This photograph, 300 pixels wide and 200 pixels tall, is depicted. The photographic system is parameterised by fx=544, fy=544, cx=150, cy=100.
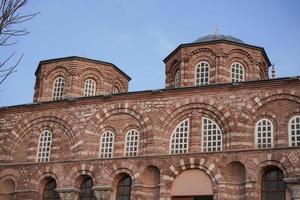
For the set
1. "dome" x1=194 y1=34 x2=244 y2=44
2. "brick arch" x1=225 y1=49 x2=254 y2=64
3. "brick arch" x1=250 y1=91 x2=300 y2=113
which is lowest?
"brick arch" x1=250 y1=91 x2=300 y2=113

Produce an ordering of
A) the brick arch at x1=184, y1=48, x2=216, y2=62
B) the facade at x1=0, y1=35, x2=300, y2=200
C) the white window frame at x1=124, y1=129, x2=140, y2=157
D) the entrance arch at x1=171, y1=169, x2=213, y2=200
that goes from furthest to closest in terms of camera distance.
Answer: the brick arch at x1=184, y1=48, x2=216, y2=62 < the white window frame at x1=124, y1=129, x2=140, y2=157 < the entrance arch at x1=171, y1=169, x2=213, y2=200 < the facade at x1=0, y1=35, x2=300, y2=200

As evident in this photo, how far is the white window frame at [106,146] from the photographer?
84.5ft

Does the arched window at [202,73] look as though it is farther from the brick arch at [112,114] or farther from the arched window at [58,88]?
the arched window at [58,88]

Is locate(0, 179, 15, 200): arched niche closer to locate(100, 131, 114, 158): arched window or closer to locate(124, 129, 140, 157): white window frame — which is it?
locate(100, 131, 114, 158): arched window

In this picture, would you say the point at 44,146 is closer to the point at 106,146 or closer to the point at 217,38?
the point at 106,146

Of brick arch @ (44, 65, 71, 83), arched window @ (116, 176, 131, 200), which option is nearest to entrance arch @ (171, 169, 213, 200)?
arched window @ (116, 176, 131, 200)

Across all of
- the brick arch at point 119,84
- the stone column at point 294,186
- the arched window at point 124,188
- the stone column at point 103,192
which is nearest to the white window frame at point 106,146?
the arched window at point 124,188

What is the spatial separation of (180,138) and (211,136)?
1461 millimetres

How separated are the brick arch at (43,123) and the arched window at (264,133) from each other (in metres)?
8.79

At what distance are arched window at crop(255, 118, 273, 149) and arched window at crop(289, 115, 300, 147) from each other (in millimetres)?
Answer: 833

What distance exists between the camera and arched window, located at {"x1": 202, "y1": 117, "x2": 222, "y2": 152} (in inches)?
941

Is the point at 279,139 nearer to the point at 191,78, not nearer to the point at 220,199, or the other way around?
the point at 220,199

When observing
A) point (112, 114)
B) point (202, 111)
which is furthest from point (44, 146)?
point (202, 111)

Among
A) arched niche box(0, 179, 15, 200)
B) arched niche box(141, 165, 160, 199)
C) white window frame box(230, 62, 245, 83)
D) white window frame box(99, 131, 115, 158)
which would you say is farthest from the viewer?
white window frame box(230, 62, 245, 83)
